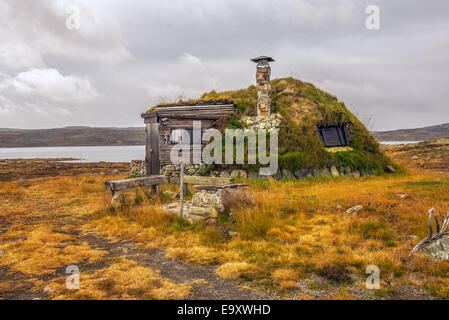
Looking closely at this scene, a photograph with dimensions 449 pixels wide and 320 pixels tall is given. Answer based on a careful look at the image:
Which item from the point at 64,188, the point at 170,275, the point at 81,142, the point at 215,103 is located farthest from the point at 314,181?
the point at 81,142

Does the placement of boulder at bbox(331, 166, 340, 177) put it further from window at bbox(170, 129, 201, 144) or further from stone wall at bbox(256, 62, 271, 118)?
window at bbox(170, 129, 201, 144)

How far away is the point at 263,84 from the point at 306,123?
3.46 metres

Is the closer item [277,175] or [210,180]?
[210,180]

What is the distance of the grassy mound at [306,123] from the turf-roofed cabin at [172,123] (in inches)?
18.2

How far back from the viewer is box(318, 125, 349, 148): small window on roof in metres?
18.2

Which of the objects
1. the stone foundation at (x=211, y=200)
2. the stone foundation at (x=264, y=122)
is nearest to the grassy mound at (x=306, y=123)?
the stone foundation at (x=264, y=122)

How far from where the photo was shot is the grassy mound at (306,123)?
16656 mm

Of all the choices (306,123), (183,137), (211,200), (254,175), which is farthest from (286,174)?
(211,200)

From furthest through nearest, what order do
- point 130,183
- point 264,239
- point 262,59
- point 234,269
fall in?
point 262,59 → point 130,183 → point 264,239 → point 234,269

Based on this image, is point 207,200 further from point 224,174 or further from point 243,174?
point 224,174

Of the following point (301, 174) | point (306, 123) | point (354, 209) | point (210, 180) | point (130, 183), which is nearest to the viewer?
point (354, 209)

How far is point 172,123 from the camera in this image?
1819 cm
